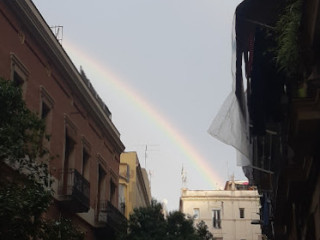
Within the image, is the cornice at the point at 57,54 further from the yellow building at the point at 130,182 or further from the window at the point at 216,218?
the window at the point at 216,218

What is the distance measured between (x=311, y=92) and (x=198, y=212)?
149ft

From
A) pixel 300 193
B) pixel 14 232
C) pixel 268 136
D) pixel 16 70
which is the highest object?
pixel 16 70

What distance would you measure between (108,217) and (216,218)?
31.0 meters

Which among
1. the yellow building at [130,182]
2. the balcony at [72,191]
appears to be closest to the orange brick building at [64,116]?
the balcony at [72,191]

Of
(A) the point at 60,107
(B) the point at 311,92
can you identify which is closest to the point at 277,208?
(B) the point at 311,92

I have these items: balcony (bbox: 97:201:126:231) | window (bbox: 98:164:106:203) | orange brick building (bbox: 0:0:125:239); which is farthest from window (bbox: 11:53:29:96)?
window (bbox: 98:164:106:203)

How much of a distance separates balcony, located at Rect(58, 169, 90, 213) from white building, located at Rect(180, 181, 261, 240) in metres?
33.5

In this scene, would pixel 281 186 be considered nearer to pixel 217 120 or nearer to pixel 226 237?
pixel 217 120

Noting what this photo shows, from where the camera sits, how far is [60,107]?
18.9m

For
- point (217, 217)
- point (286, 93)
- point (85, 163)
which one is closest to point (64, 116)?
point (85, 163)

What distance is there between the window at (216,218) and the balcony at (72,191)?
3401 centimetres

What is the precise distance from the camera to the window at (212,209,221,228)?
5156 centimetres

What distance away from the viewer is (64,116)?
62.8ft

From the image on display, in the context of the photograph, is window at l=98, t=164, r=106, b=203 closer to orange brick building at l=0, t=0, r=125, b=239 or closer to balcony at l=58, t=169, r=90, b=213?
orange brick building at l=0, t=0, r=125, b=239
